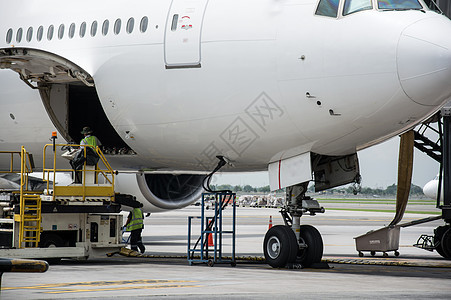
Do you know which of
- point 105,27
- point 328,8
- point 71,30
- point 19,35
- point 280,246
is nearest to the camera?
point 328,8

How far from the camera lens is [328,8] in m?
12.9

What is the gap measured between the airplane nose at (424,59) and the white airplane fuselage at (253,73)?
16 millimetres

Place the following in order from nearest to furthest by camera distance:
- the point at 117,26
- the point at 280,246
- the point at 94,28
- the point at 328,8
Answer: the point at 328,8, the point at 280,246, the point at 117,26, the point at 94,28

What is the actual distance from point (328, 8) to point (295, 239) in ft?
13.7

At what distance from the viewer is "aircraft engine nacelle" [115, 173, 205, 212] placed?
2002 cm

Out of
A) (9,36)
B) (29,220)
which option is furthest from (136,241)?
(9,36)

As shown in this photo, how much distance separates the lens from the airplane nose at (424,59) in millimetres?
12094

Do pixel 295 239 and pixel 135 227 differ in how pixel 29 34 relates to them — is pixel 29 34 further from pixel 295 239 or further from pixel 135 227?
pixel 295 239

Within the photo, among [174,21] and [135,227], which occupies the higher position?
[174,21]

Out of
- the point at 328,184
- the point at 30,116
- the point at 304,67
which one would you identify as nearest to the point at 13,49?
the point at 30,116

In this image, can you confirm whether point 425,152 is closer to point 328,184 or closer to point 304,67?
point 328,184

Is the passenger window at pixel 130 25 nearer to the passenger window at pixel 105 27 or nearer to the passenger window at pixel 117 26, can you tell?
the passenger window at pixel 117 26

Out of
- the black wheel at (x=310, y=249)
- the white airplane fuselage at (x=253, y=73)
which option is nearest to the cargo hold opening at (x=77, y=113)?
the white airplane fuselage at (x=253, y=73)

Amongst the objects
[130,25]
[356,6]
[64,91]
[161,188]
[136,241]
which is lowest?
[136,241]
